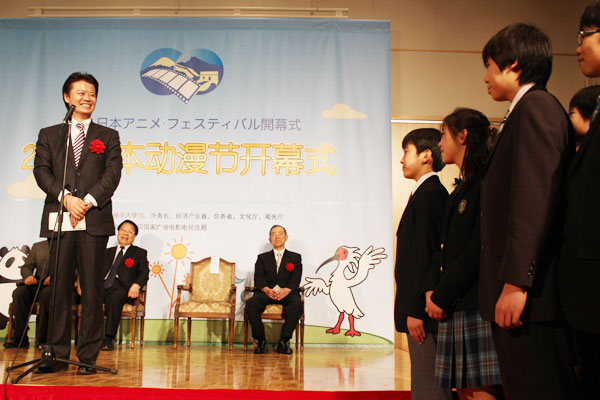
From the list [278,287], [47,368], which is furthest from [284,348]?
[47,368]

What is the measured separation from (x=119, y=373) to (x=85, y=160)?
126 centimetres

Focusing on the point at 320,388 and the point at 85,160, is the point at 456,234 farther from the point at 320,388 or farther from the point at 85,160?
the point at 85,160

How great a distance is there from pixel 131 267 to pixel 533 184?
14.5 ft

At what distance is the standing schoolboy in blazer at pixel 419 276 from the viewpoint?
5.68 feet

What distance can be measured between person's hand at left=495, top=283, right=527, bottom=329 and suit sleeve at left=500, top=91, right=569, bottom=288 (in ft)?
0.08

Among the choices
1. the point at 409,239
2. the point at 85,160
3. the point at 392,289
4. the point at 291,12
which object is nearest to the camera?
the point at 409,239

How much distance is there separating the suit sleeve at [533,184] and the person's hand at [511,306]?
0.03 m

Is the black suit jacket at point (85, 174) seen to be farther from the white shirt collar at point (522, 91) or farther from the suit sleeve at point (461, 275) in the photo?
the white shirt collar at point (522, 91)

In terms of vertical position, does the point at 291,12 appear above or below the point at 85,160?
above

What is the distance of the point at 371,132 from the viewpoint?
539cm

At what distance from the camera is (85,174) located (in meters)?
2.96

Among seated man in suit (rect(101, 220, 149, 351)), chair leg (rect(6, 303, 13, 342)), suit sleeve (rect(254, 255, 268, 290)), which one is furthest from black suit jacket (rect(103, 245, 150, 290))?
suit sleeve (rect(254, 255, 268, 290))

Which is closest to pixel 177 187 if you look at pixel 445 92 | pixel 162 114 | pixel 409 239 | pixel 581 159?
pixel 162 114

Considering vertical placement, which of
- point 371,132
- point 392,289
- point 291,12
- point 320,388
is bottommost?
point 320,388
